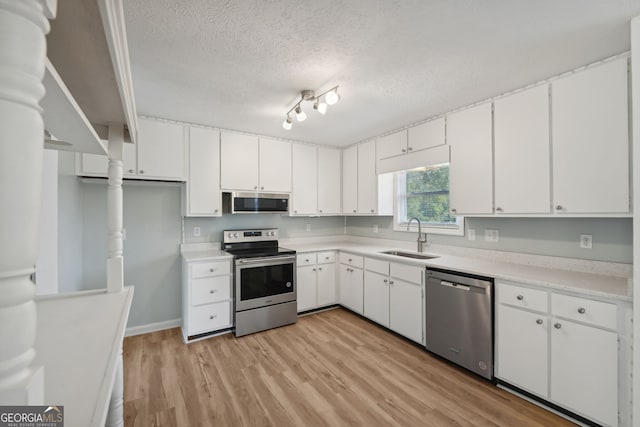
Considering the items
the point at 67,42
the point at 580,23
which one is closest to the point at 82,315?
the point at 67,42

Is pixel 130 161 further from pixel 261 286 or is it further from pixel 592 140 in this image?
pixel 592 140

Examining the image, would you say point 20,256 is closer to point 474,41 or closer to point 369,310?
point 474,41

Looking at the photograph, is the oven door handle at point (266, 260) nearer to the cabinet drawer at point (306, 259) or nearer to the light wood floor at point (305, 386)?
the cabinet drawer at point (306, 259)

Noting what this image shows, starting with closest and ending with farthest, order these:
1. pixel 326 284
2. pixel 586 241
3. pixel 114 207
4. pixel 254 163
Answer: pixel 114 207 → pixel 586 241 → pixel 254 163 → pixel 326 284

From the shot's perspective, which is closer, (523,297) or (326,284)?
(523,297)

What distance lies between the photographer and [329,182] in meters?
4.24

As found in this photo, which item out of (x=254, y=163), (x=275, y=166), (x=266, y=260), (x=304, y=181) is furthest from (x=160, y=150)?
(x=304, y=181)

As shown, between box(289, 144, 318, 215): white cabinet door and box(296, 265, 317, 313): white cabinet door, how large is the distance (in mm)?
827

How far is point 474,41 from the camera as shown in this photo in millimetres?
1689

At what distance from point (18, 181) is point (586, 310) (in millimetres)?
2577

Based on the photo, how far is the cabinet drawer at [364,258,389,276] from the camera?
3.15 metres

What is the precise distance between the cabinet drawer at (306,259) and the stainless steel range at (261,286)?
5.2 inches

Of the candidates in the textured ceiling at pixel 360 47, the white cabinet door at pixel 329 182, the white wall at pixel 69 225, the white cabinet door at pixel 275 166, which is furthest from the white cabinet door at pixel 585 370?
the white wall at pixel 69 225

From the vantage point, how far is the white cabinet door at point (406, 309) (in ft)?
9.07
